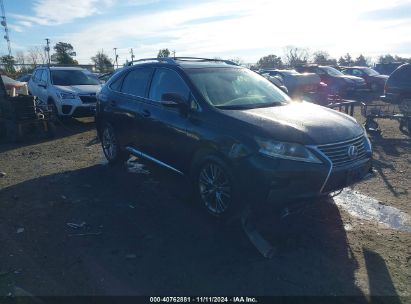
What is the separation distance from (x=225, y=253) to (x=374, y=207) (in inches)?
96.6

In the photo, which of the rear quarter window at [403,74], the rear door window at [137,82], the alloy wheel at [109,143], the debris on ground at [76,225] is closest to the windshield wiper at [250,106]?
the rear door window at [137,82]

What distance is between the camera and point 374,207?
5.06m

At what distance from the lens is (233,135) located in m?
4.12

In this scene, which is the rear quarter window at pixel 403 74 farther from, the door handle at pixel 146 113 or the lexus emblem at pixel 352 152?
the door handle at pixel 146 113

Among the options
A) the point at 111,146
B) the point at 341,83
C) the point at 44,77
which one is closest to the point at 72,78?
the point at 44,77

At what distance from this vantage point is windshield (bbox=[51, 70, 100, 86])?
39.5 feet

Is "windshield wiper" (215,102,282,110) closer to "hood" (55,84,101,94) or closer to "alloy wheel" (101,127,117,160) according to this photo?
"alloy wheel" (101,127,117,160)

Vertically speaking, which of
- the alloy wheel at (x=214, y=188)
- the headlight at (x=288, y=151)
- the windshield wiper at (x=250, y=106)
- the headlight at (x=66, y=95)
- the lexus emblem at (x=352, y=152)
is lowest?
the alloy wheel at (x=214, y=188)

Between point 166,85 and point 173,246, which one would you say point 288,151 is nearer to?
point 173,246

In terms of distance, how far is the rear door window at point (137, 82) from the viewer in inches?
227

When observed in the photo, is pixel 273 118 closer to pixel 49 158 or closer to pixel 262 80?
pixel 262 80

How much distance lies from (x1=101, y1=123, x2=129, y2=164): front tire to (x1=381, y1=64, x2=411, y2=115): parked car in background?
30.6 feet

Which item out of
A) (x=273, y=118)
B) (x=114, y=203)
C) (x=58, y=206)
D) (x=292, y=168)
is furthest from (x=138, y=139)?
(x=292, y=168)

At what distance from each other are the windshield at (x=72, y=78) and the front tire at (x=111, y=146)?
231 inches
